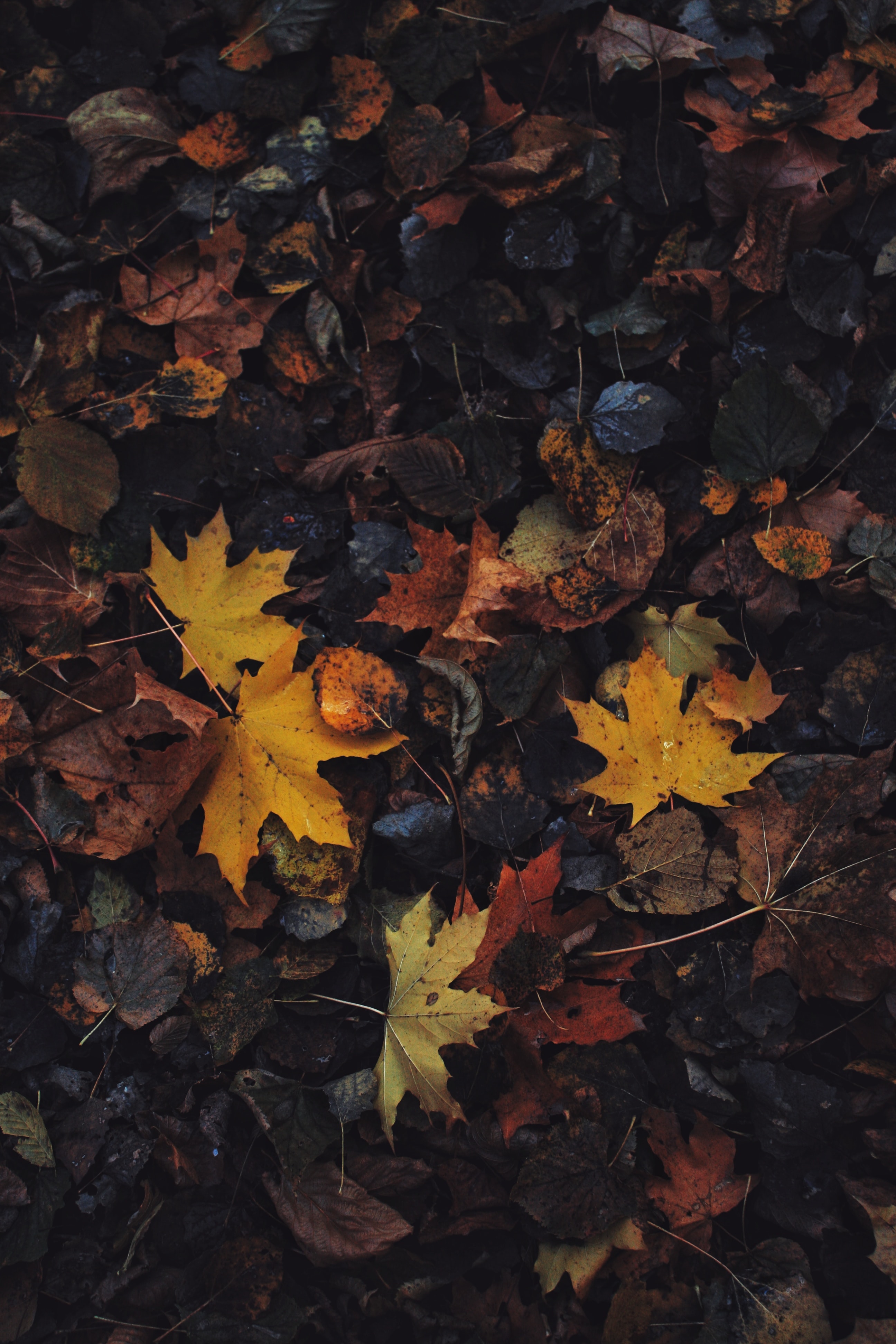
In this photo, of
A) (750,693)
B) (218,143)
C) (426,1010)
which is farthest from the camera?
(218,143)

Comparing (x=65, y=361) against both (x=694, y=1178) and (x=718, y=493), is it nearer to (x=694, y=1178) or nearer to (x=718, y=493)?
(x=718, y=493)

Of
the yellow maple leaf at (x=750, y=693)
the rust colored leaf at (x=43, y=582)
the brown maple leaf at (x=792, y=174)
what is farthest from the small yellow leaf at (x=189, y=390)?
the yellow maple leaf at (x=750, y=693)

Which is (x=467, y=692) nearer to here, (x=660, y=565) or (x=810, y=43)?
(x=660, y=565)

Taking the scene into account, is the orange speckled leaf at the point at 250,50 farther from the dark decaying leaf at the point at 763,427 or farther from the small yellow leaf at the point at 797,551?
the small yellow leaf at the point at 797,551

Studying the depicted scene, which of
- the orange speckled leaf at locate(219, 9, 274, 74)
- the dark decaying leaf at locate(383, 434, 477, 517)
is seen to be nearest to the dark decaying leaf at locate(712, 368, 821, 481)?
the dark decaying leaf at locate(383, 434, 477, 517)

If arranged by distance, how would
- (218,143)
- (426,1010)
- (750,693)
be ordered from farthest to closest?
1. (218,143)
2. (750,693)
3. (426,1010)

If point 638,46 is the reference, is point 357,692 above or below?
below

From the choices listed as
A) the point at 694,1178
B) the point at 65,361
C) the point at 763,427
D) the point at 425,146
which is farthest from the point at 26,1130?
the point at 425,146
